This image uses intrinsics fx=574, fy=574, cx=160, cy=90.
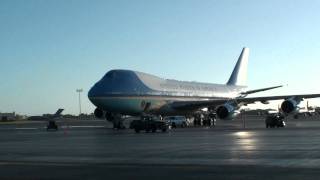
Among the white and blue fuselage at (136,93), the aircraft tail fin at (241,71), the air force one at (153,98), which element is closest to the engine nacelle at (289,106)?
the air force one at (153,98)

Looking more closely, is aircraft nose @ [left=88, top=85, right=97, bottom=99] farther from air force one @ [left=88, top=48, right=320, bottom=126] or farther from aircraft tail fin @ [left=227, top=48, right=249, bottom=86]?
aircraft tail fin @ [left=227, top=48, right=249, bottom=86]

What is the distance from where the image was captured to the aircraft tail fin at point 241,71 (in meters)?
83.8

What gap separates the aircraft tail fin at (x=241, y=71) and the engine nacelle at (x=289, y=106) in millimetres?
26771


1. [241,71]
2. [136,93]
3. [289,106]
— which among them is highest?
[241,71]

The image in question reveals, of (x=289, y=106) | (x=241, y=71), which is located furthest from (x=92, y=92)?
(x=241, y=71)

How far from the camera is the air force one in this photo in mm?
54469

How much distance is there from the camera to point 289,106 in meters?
55.0

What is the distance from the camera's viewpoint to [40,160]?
64.2 feet

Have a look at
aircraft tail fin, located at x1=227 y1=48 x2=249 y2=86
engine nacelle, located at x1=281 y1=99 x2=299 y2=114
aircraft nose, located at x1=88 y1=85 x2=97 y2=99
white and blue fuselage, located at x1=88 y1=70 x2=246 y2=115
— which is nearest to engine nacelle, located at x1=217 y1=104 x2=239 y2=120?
engine nacelle, located at x1=281 y1=99 x2=299 y2=114

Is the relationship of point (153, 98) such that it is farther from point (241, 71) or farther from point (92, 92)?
point (241, 71)

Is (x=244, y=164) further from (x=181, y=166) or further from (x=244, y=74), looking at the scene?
(x=244, y=74)

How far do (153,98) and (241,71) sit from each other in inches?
1211

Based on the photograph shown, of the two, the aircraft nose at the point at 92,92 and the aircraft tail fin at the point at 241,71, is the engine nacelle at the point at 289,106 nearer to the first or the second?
the aircraft nose at the point at 92,92

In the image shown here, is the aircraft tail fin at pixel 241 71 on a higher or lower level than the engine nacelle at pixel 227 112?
higher
